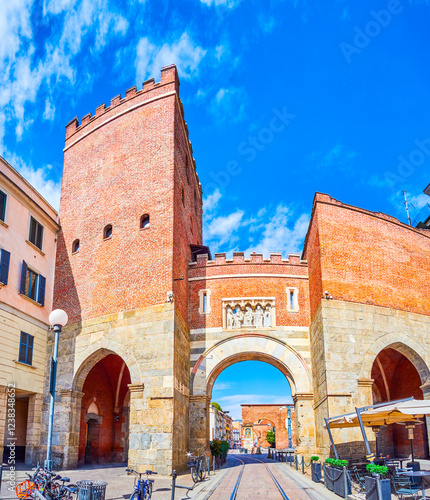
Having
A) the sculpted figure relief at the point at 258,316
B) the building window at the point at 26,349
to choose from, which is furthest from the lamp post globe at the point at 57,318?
the sculpted figure relief at the point at 258,316

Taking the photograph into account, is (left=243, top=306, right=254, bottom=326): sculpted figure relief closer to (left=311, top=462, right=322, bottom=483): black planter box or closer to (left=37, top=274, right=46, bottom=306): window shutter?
(left=311, top=462, right=322, bottom=483): black planter box

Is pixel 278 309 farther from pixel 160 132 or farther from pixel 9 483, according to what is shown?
pixel 9 483

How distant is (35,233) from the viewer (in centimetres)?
1984

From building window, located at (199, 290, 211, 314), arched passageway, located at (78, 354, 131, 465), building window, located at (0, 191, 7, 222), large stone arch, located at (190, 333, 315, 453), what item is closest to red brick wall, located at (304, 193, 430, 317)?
large stone arch, located at (190, 333, 315, 453)

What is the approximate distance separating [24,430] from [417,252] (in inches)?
735

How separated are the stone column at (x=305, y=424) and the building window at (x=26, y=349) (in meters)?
11.0

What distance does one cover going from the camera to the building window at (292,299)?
70.8ft

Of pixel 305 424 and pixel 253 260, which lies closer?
pixel 305 424

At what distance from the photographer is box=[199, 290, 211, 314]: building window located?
2177 cm

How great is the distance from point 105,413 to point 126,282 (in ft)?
26.0

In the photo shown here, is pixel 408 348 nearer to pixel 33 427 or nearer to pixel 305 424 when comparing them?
pixel 305 424

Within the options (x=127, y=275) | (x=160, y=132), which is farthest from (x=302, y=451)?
(x=160, y=132)

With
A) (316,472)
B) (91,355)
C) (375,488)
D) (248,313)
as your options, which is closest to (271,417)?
(248,313)

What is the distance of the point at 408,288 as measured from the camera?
65.8 ft
